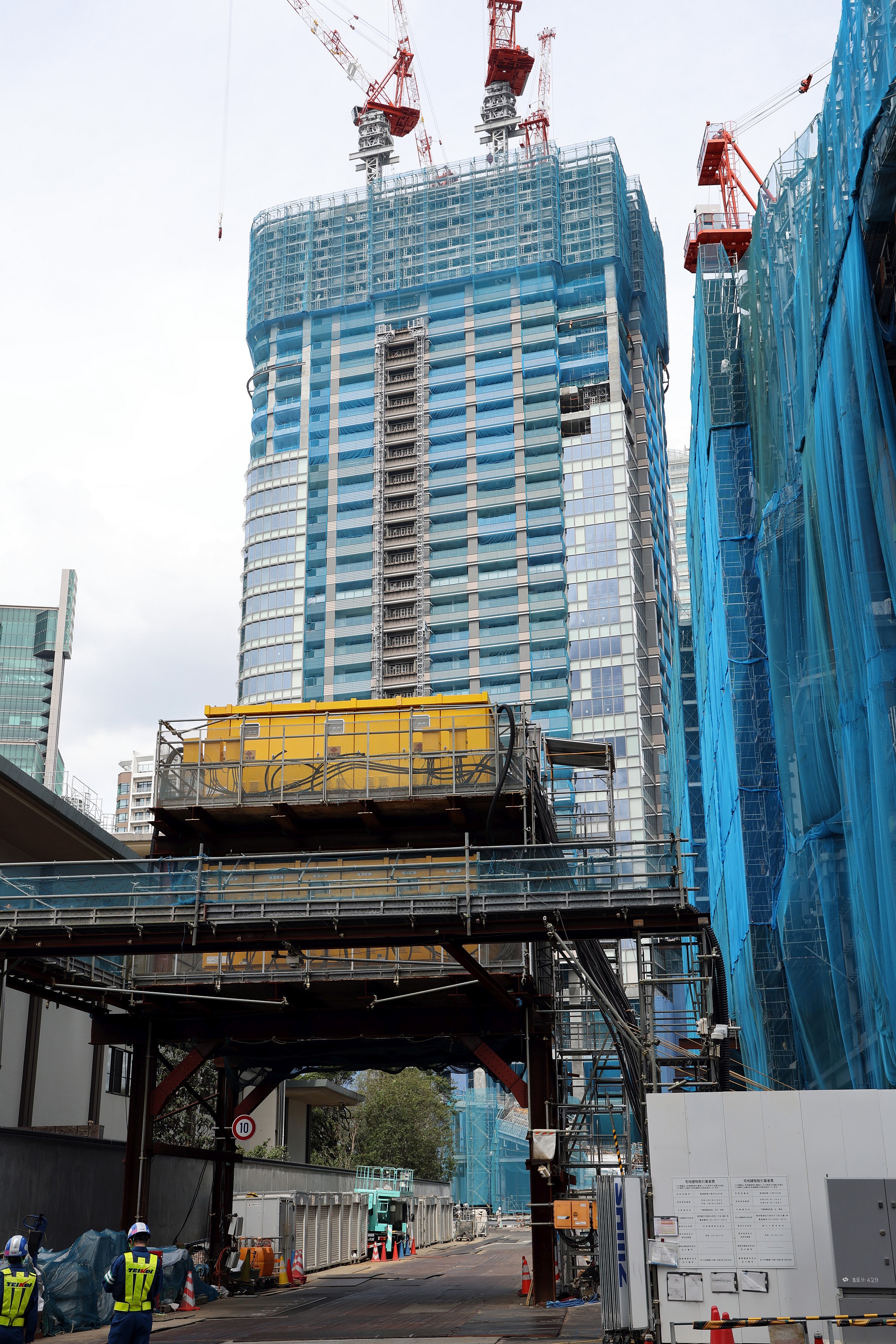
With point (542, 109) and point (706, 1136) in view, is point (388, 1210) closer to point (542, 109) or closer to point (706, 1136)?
point (706, 1136)

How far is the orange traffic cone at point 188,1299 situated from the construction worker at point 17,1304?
1620cm

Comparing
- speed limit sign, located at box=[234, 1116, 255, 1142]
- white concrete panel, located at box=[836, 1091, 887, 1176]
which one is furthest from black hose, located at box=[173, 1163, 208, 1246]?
white concrete panel, located at box=[836, 1091, 887, 1176]

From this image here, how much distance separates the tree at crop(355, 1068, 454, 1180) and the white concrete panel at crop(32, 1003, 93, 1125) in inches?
1627

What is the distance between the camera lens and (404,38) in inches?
6270

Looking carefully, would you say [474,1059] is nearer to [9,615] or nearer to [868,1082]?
[868,1082]

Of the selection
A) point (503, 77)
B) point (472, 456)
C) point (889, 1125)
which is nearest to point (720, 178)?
point (472, 456)

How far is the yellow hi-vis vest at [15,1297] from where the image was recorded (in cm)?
1395

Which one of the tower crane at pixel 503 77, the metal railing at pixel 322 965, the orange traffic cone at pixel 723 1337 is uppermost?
the tower crane at pixel 503 77

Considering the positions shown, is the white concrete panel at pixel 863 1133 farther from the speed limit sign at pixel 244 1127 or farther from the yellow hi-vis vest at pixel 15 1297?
the speed limit sign at pixel 244 1127

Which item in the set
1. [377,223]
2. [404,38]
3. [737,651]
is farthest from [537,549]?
[404,38]

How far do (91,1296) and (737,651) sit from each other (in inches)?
957

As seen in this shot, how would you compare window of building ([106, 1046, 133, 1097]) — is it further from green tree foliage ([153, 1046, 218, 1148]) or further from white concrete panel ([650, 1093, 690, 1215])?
white concrete panel ([650, 1093, 690, 1215])

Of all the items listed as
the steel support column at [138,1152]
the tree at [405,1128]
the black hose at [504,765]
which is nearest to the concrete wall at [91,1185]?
the steel support column at [138,1152]

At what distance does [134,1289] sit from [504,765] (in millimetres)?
17546
